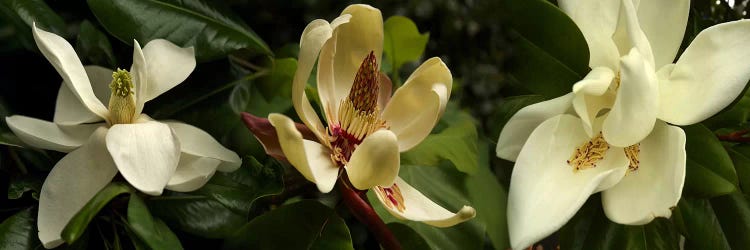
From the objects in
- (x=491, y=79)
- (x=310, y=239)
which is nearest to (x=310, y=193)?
(x=310, y=239)

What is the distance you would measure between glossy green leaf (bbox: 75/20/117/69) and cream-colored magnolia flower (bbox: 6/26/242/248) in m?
0.03

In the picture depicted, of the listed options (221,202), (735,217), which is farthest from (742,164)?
(221,202)

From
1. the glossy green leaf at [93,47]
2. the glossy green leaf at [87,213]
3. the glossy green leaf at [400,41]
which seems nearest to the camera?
the glossy green leaf at [87,213]

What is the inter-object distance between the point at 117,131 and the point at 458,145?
0.20m

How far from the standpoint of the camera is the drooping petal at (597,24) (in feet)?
1.15

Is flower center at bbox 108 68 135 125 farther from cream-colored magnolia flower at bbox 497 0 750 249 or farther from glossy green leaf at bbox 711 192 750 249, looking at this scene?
glossy green leaf at bbox 711 192 750 249

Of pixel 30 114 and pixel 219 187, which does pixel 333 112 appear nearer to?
pixel 219 187

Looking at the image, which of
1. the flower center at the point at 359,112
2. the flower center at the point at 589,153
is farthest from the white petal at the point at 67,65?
the flower center at the point at 589,153

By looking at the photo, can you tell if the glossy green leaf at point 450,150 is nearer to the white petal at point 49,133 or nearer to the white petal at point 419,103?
the white petal at point 419,103

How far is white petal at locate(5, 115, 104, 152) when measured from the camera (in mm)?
320

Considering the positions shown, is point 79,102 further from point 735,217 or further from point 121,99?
point 735,217

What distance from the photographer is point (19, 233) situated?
1.06 feet

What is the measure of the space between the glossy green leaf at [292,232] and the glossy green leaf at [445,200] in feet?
0.10

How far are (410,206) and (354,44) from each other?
8cm
